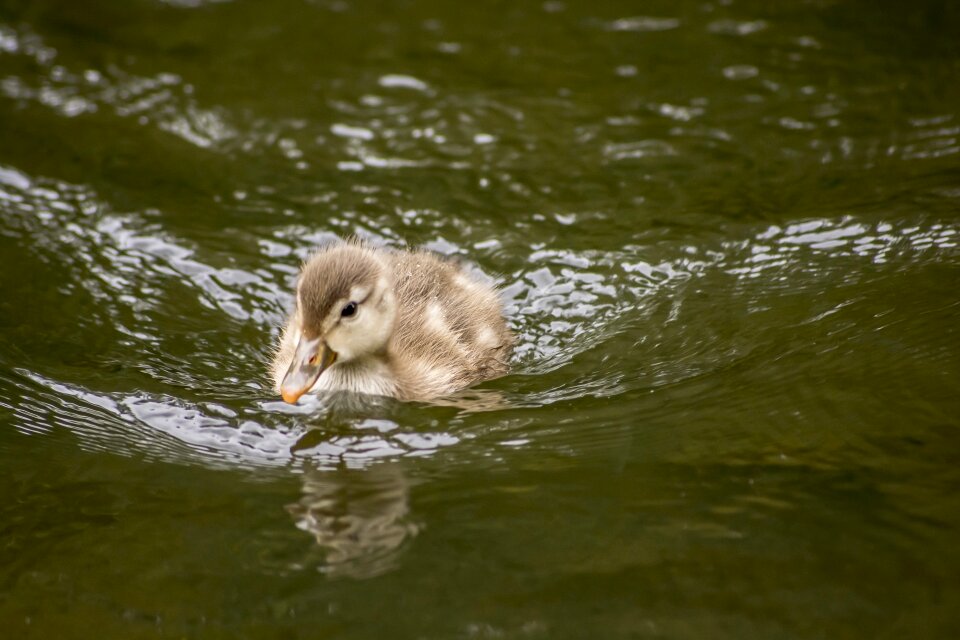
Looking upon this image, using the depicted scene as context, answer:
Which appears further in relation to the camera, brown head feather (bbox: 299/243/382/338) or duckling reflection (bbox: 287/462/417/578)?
brown head feather (bbox: 299/243/382/338)

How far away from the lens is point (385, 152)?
616cm

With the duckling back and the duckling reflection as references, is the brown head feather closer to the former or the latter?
the duckling back

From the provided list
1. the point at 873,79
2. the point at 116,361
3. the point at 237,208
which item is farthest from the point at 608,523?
the point at 873,79

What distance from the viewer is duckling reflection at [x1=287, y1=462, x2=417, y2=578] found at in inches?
122

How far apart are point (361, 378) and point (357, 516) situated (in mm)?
1015

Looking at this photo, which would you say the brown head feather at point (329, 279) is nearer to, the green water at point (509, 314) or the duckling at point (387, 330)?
the duckling at point (387, 330)

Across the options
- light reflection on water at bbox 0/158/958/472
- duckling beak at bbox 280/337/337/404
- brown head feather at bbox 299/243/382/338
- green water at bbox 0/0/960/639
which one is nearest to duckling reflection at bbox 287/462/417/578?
green water at bbox 0/0/960/639

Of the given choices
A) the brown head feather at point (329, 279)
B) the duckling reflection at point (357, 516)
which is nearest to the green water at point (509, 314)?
the duckling reflection at point (357, 516)

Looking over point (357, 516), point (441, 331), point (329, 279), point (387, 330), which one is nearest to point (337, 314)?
point (329, 279)

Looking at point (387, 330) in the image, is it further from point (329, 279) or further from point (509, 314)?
point (509, 314)

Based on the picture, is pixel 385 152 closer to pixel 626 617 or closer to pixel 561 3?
pixel 561 3

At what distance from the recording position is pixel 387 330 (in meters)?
4.25

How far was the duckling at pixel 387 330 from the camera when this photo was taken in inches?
157

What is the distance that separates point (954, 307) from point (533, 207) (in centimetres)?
209
